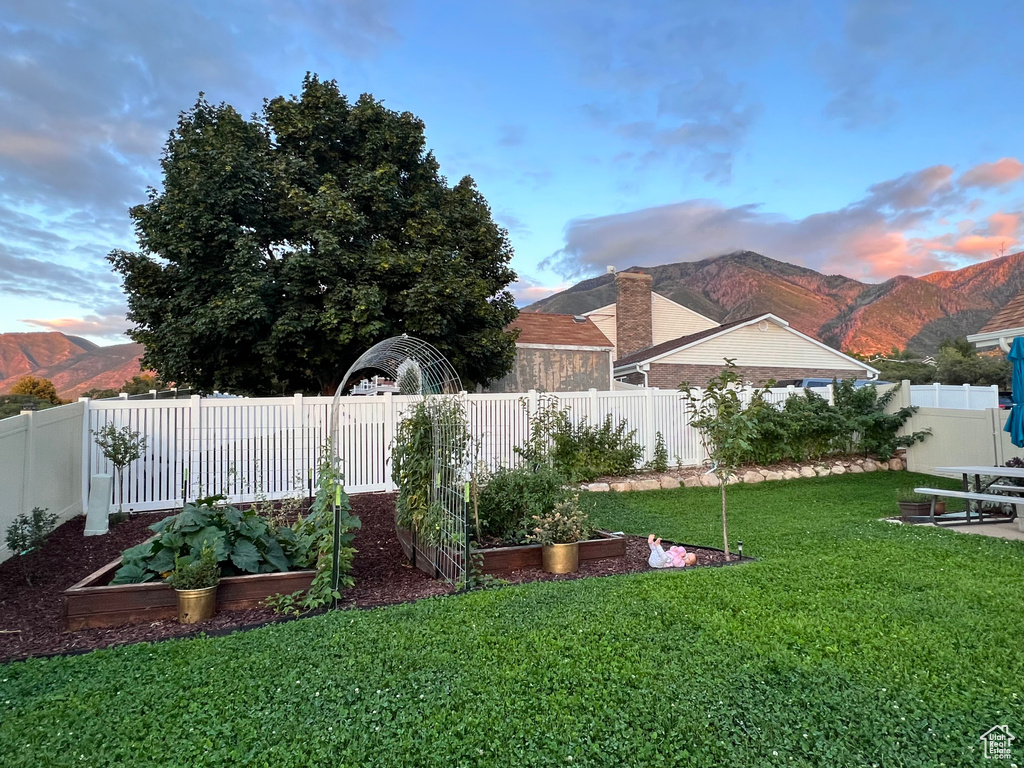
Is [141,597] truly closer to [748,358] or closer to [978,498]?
[978,498]

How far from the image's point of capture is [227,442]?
8.17 metres

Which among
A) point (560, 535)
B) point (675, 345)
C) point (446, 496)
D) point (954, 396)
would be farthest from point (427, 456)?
point (675, 345)

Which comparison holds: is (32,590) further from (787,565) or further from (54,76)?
(54,76)

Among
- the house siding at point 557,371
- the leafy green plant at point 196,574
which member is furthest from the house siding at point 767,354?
the leafy green plant at point 196,574

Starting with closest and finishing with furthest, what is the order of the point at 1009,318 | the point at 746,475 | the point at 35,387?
the point at 1009,318
the point at 746,475
the point at 35,387

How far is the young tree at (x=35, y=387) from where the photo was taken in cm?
2403

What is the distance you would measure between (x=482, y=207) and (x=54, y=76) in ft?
29.7

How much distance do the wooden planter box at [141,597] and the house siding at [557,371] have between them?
1318 cm

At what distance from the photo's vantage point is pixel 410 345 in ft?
19.6

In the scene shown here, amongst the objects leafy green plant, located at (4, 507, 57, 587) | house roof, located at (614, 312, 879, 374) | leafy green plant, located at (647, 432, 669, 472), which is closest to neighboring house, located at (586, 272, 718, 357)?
house roof, located at (614, 312, 879, 374)

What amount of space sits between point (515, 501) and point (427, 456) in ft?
3.87

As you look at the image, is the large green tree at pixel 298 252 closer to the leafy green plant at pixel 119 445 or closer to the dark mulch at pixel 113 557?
the leafy green plant at pixel 119 445

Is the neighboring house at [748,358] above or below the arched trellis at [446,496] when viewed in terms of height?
above

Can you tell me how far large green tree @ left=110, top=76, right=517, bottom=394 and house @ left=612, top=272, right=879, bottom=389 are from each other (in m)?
7.38
